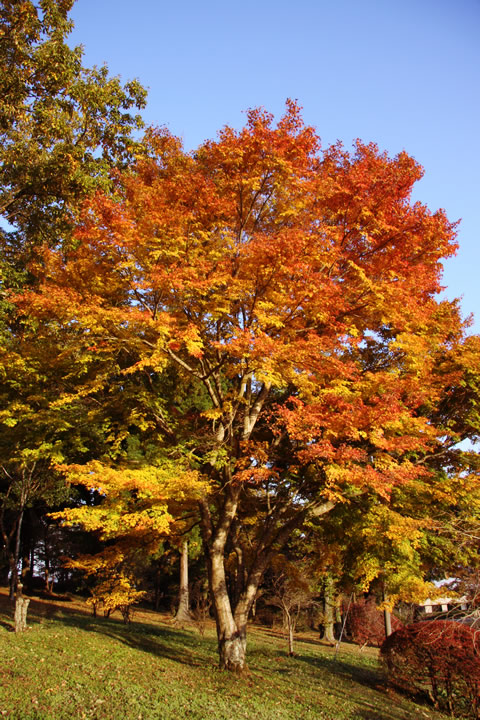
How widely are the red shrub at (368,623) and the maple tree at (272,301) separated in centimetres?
1533

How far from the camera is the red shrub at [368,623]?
2291 cm

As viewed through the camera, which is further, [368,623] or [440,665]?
[368,623]

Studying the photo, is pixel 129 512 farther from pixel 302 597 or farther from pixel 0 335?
pixel 302 597

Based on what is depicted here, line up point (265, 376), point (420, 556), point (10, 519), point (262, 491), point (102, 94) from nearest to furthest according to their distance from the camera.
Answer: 1. point (265, 376)
2. point (102, 94)
3. point (420, 556)
4. point (262, 491)
5. point (10, 519)

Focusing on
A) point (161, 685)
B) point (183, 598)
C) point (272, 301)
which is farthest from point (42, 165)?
point (183, 598)

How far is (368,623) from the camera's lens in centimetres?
2339

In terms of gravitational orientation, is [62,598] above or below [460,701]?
below

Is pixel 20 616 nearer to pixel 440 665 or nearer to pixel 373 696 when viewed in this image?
pixel 373 696

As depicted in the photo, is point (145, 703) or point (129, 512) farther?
point (129, 512)

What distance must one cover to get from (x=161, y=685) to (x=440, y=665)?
6093mm

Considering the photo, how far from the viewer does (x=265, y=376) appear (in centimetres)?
895

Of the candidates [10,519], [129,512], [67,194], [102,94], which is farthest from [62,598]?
[102,94]

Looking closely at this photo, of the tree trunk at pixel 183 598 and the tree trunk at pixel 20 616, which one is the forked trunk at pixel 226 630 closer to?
the tree trunk at pixel 20 616

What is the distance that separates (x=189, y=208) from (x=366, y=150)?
534cm
